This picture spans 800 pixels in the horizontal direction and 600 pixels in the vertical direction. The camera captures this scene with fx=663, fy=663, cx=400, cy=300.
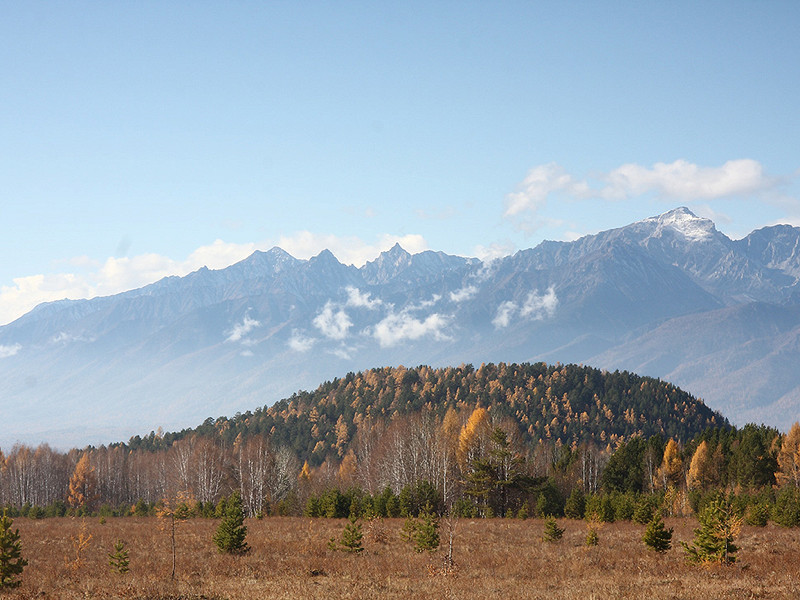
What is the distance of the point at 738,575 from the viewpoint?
31.4 m

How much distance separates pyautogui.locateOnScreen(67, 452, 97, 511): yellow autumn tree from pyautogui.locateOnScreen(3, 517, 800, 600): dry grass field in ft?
275

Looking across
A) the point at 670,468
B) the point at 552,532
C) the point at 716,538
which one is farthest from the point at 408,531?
the point at 670,468

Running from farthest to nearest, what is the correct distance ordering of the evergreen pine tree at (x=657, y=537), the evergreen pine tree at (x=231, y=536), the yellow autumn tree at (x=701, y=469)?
the yellow autumn tree at (x=701, y=469) → the evergreen pine tree at (x=231, y=536) → the evergreen pine tree at (x=657, y=537)

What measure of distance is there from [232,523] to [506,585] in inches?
738

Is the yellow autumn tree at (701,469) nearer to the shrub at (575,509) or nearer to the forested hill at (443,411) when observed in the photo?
the shrub at (575,509)

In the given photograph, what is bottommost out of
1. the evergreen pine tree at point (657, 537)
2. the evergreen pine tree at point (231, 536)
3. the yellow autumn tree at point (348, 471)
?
the yellow autumn tree at point (348, 471)

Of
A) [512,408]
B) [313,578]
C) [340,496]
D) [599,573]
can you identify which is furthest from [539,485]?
[512,408]

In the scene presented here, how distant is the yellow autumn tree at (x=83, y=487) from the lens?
128 metres

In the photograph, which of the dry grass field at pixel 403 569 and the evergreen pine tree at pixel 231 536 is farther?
the evergreen pine tree at pixel 231 536

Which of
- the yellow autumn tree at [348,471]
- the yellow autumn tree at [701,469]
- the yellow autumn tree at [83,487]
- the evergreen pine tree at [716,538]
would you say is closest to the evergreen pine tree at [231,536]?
the evergreen pine tree at [716,538]

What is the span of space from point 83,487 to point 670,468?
110778 mm

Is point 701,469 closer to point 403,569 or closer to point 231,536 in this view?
point 403,569

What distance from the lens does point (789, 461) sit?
9762cm

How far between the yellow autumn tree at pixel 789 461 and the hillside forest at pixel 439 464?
0.73ft
